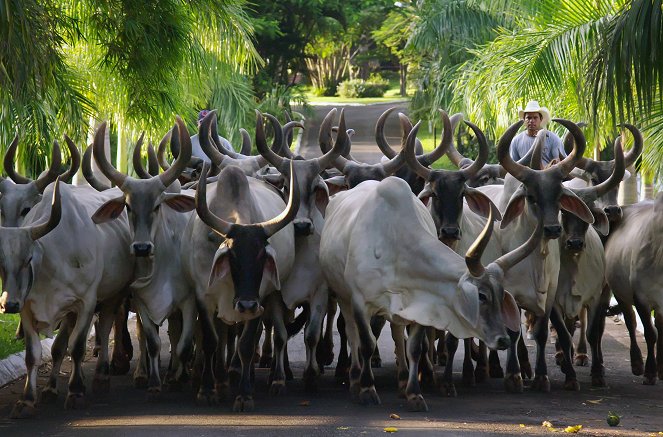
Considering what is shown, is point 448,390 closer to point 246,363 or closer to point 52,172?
point 246,363

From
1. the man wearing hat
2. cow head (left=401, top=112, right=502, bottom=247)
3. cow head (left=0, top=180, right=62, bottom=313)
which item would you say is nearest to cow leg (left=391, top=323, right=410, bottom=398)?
cow head (left=401, top=112, right=502, bottom=247)

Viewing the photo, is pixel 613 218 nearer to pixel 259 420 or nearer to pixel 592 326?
pixel 592 326

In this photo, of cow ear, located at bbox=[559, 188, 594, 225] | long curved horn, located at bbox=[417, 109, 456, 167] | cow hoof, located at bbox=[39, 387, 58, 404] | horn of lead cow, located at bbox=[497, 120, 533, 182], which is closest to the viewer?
cow hoof, located at bbox=[39, 387, 58, 404]

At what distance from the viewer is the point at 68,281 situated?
398 inches

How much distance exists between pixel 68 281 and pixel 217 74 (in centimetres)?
913

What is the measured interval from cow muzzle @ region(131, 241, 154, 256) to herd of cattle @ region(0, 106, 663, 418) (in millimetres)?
11

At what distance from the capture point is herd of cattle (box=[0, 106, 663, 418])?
9.78 m

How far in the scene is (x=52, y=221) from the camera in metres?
9.63

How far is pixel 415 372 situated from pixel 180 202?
2.47m

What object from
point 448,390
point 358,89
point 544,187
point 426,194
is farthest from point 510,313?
point 358,89

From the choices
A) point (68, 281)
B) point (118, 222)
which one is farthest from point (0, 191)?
point (68, 281)

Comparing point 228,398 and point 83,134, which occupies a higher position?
point 83,134

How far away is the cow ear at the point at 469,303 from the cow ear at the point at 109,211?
2868 mm

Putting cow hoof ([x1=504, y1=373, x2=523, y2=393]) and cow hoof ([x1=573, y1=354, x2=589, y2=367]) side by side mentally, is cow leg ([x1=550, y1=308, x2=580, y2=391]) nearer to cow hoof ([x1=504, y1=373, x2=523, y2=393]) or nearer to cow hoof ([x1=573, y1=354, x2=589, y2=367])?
cow hoof ([x1=504, y1=373, x2=523, y2=393])
